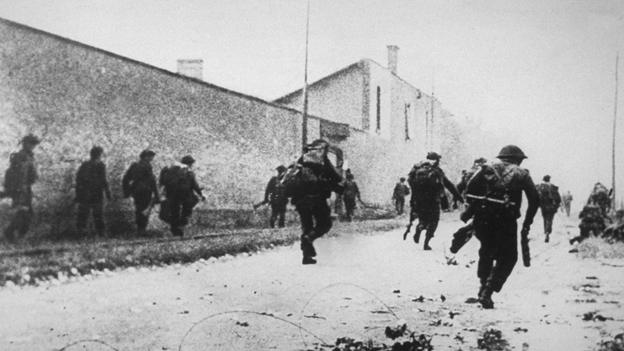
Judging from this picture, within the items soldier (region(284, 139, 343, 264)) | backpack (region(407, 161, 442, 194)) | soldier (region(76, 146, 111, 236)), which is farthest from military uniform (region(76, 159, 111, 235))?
backpack (region(407, 161, 442, 194))

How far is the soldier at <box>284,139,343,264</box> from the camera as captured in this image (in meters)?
5.93

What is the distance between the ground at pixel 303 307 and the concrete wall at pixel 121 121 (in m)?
2.31

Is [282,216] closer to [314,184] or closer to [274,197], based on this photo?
[274,197]

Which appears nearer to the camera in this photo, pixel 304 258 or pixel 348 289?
pixel 348 289

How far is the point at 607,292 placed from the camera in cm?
526

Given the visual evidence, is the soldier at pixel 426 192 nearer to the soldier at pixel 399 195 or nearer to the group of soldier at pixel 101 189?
the group of soldier at pixel 101 189

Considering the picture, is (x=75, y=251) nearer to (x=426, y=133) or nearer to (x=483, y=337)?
(x=483, y=337)

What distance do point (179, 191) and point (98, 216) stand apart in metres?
1.51

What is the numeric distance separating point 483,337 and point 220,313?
2.01m

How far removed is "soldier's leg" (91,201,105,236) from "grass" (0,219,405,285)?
0.45 meters

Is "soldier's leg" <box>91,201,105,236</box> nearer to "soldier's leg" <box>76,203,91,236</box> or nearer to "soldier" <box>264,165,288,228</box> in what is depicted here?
"soldier's leg" <box>76,203,91,236</box>

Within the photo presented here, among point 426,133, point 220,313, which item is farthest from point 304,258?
point 426,133

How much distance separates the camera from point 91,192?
29.8ft

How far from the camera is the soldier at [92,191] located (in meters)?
8.97
